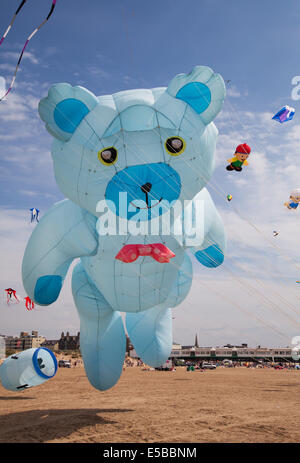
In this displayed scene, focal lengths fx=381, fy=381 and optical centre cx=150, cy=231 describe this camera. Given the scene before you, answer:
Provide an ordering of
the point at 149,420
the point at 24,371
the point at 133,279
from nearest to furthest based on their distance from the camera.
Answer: the point at 133,279 → the point at 149,420 → the point at 24,371

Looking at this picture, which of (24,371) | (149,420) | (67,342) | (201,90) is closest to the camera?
(201,90)

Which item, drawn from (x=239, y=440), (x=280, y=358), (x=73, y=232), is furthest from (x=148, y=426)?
(x=280, y=358)

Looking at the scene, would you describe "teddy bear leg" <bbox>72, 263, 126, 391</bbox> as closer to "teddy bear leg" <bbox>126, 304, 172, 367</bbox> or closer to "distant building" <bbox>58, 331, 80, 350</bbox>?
"teddy bear leg" <bbox>126, 304, 172, 367</bbox>

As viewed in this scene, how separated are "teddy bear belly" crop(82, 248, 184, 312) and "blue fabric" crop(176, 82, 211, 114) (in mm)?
2411

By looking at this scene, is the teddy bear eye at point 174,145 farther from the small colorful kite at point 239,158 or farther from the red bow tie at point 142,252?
the small colorful kite at point 239,158

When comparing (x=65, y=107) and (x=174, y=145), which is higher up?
(x=65, y=107)

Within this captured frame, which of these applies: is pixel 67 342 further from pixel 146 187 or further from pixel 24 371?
pixel 146 187

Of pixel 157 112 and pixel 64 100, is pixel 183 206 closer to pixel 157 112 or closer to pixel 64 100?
pixel 157 112

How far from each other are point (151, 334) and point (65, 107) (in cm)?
469

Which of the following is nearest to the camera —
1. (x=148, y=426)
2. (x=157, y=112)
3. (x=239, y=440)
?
(x=157, y=112)

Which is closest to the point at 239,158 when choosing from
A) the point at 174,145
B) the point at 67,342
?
the point at 174,145

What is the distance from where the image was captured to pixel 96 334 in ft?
24.0

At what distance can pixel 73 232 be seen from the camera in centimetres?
677

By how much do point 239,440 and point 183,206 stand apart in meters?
4.07
